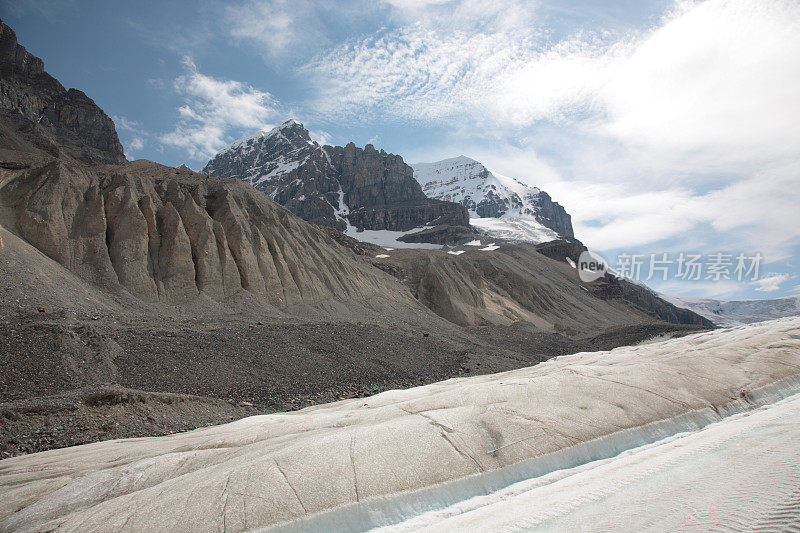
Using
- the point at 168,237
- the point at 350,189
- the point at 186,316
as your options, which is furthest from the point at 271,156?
the point at 186,316

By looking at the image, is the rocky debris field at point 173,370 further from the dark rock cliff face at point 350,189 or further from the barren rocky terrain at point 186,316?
the dark rock cliff face at point 350,189

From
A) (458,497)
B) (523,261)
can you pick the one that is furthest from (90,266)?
(523,261)

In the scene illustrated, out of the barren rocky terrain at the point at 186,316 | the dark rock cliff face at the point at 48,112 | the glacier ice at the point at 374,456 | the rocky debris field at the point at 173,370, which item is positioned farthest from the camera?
the dark rock cliff face at the point at 48,112

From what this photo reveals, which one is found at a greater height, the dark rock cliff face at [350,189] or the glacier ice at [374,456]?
the dark rock cliff face at [350,189]

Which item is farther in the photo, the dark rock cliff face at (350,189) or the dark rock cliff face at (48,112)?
the dark rock cliff face at (350,189)

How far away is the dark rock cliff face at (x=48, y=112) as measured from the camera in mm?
54781

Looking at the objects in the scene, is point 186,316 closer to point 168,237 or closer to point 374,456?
point 168,237

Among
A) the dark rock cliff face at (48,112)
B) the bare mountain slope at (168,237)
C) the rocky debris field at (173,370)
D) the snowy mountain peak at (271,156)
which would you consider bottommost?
the rocky debris field at (173,370)

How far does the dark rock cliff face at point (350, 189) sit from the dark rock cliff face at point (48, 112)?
65206mm

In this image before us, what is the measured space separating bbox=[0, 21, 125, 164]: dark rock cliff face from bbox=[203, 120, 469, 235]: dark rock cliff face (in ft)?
214

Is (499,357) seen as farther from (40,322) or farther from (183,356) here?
(40,322)

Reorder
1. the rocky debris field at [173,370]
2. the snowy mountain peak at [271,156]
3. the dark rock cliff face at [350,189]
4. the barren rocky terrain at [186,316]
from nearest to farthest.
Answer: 1. the rocky debris field at [173,370]
2. the barren rocky terrain at [186,316]
3. the dark rock cliff face at [350,189]
4. the snowy mountain peak at [271,156]

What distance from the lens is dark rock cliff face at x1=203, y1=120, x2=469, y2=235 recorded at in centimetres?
14100

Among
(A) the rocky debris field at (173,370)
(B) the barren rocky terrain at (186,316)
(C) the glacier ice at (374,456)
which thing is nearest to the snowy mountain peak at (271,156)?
(B) the barren rocky terrain at (186,316)
